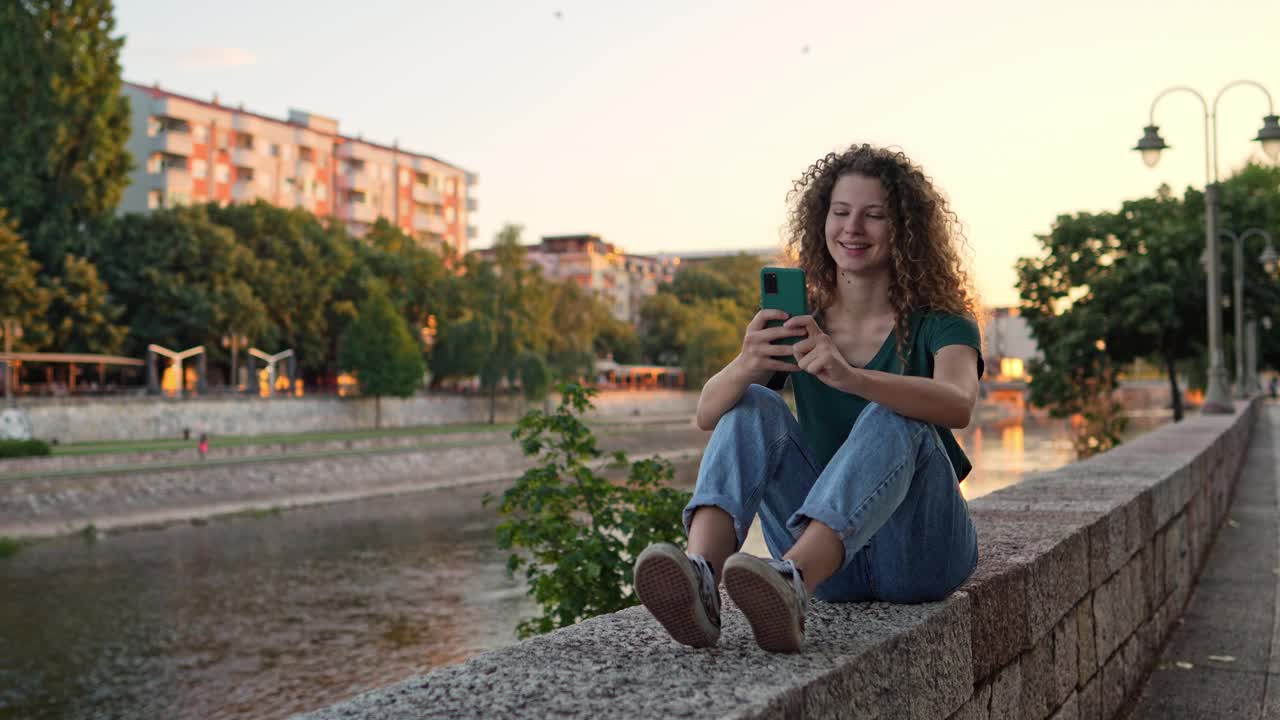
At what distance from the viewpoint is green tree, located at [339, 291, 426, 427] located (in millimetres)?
48250

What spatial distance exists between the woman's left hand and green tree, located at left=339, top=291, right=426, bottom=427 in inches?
1824

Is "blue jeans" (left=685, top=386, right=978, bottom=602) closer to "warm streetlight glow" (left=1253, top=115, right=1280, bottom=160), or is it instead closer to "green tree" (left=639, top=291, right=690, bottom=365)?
"warm streetlight glow" (left=1253, top=115, right=1280, bottom=160)

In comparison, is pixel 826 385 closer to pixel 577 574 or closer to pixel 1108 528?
pixel 1108 528

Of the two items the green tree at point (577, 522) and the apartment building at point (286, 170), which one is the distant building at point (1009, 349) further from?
the green tree at point (577, 522)

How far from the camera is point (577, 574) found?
742 centimetres

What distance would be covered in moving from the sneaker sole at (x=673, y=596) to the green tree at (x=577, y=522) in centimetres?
488

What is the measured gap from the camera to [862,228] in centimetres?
322

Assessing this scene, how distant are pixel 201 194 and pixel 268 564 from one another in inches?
2086

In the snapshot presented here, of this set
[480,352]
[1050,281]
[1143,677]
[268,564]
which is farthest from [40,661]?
[480,352]

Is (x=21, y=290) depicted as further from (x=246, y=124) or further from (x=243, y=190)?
(x=246, y=124)

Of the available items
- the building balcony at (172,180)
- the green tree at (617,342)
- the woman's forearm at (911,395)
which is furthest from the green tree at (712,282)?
the woman's forearm at (911,395)

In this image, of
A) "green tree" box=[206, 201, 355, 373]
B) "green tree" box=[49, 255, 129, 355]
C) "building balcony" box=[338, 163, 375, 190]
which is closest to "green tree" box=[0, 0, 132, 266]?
"green tree" box=[49, 255, 129, 355]

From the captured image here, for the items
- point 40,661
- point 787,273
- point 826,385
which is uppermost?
point 787,273

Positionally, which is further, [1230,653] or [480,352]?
[480,352]
